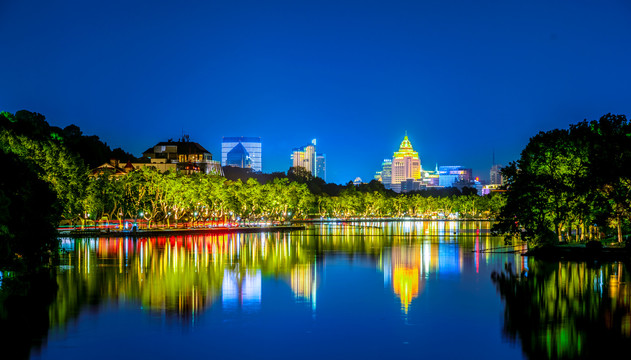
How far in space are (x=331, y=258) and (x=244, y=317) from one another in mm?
27208

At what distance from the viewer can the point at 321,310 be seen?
93.5ft

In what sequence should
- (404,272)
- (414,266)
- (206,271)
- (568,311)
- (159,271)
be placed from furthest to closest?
(414,266)
(404,272)
(206,271)
(159,271)
(568,311)

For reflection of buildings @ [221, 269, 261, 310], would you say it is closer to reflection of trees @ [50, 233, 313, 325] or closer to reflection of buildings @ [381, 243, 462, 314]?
reflection of trees @ [50, 233, 313, 325]

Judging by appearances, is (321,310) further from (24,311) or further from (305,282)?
(24,311)

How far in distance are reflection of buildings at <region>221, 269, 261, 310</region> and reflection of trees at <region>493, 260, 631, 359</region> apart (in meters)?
10.3

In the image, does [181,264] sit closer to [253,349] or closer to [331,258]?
[331,258]

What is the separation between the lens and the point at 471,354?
2070 centimetres

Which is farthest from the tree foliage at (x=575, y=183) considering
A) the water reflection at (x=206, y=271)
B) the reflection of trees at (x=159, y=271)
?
the reflection of trees at (x=159, y=271)

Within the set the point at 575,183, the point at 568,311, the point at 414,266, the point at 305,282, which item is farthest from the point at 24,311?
the point at 575,183

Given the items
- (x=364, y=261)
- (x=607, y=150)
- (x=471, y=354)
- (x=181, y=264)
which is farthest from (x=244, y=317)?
(x=607, y=150)

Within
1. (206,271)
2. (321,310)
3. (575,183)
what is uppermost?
(575,183)

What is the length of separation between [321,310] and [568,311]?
9262mm

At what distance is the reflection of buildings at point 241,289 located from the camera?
96.1ft

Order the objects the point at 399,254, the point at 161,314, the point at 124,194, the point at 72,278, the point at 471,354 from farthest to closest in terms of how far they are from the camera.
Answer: the point at 124,194 < the point at 399,254 < the point at 72,278 < the point at 161,314 < the point at 471,354
